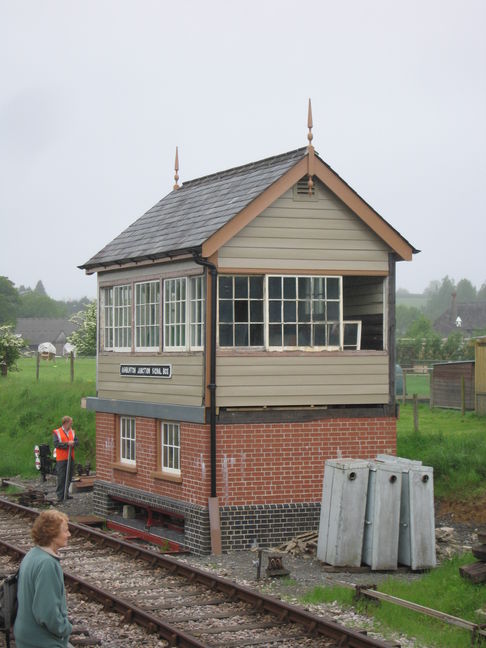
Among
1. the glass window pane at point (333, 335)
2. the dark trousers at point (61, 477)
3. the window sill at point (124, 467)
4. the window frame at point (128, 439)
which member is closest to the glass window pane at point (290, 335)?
the glass window pane at point (333, 335)

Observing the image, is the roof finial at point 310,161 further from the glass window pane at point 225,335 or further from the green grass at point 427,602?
the green grass at point 427,602

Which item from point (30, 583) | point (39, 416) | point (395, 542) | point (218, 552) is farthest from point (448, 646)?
point (39, 416)

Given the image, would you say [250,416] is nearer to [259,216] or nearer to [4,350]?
[259,216]

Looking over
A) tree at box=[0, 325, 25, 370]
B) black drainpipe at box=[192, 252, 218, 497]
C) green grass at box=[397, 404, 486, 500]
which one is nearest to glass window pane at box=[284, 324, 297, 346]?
black drainpipe at box=[192, 252, 218, 497]

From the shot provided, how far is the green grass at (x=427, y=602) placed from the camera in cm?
970

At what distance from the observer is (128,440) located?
57.4 ft

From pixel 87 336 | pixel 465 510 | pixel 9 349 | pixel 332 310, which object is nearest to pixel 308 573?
pixel 332 310

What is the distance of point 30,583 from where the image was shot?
6148 millimetres

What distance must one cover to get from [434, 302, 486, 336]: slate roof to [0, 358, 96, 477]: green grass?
7291 cm

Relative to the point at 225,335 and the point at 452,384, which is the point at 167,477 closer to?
the point at 225,335

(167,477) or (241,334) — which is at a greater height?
(241,334)

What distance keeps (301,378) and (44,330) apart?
129 meters

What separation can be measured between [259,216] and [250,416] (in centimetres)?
291

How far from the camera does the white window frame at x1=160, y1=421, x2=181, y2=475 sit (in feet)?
51.6
